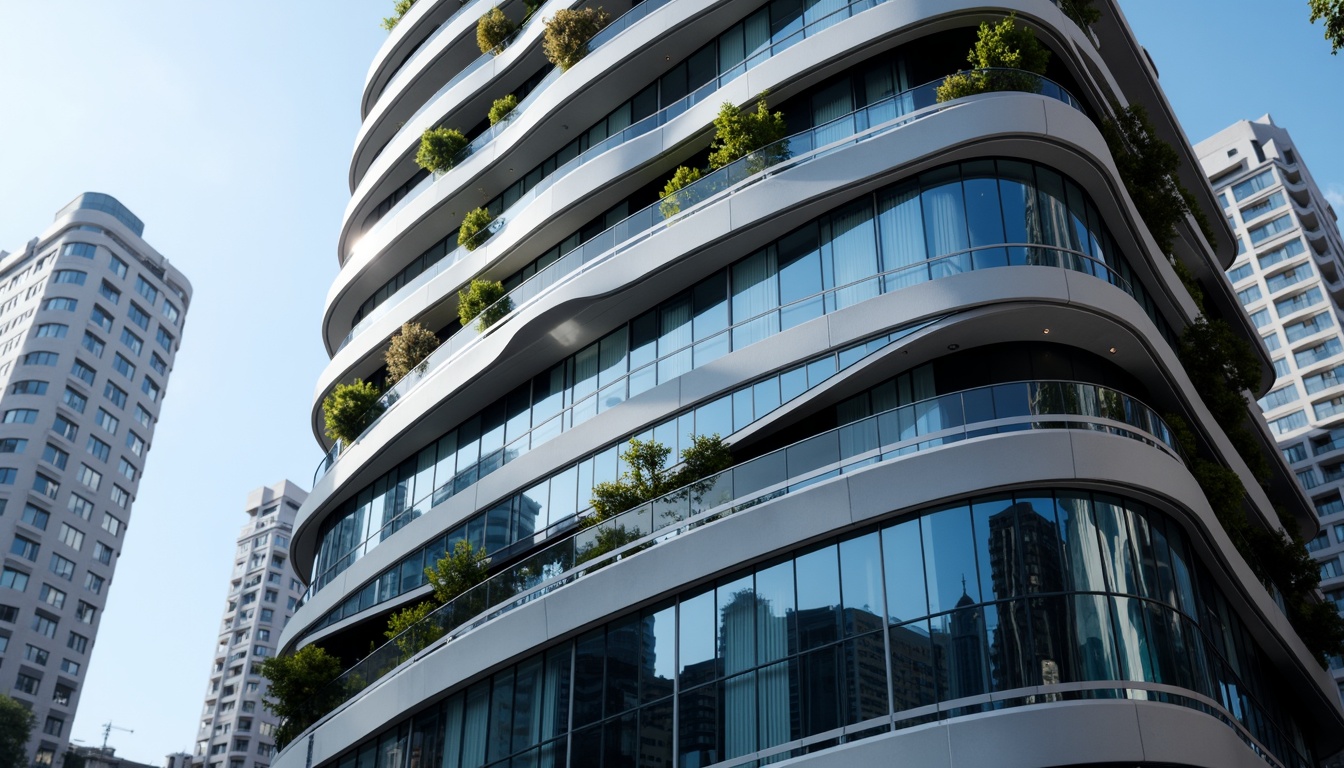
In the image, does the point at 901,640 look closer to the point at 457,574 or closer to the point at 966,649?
the point at 966,649

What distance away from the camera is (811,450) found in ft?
68.2

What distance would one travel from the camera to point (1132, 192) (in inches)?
1112

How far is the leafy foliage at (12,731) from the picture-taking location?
62375 millimetres

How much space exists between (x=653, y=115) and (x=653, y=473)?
1042 centimetres

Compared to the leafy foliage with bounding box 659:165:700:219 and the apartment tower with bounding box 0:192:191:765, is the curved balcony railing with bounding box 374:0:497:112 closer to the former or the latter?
the leafy foliage with bounding box 659:165:700:219

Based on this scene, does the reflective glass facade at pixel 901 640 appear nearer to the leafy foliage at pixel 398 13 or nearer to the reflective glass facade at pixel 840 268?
the reflective glass facade at pixel 840 268

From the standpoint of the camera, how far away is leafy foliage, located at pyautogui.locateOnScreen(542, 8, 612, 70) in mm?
32906

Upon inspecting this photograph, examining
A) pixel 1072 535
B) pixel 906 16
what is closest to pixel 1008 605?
pixel 1072 535

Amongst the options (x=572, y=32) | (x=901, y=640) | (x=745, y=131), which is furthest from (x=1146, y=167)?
(x=901, y=640)

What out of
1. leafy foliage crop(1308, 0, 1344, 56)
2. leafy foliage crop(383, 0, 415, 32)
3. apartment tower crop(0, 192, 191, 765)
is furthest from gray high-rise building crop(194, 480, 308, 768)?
leafy foliage crop(1308, 0, 1344, 56)

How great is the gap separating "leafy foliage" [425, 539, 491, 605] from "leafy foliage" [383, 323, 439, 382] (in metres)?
8.25

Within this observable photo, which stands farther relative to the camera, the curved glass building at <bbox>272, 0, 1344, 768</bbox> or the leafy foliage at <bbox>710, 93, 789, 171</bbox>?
the leafy foliage at <bbox>710, 93, 789, 171</bbox>

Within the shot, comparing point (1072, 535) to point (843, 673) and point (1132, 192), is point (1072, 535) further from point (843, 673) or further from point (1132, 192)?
point (1132, 192)

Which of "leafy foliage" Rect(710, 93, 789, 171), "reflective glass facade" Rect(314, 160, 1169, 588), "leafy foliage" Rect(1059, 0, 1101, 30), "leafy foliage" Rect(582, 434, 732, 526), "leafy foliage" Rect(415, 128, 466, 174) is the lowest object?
"leafy foliage" Rect(582, 434, 732, 526)
